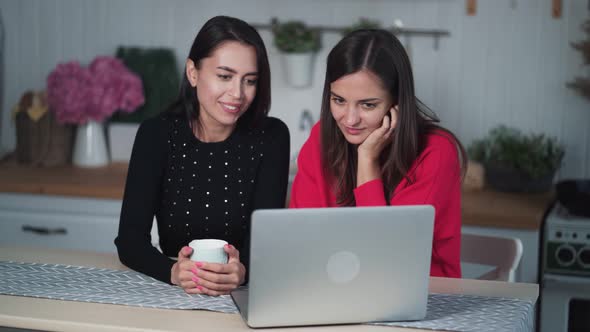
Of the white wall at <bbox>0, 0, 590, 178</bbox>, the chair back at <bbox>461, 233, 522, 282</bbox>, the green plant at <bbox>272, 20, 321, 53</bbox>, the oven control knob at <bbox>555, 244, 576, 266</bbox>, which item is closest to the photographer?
the chair back at <bbox>461, 233, 522, 282</bbox>

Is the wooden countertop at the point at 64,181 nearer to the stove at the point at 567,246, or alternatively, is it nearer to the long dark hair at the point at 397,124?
the long dark hair at the point at 397,124

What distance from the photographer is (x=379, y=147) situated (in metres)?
2.04

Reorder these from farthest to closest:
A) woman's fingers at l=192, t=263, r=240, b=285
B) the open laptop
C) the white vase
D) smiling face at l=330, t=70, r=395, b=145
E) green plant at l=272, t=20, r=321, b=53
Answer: the white vase
green plant at l=272, t=20, r=321, b=53
smiling face at l=330, t=70, r=395, b=145
woman's fingers at l=192, t=263, r=240, b=285
the open laptop

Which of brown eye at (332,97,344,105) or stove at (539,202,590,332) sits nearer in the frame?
brown eye at (332,97,344,105)

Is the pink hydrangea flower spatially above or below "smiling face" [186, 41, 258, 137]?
below

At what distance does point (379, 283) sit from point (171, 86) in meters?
2.28

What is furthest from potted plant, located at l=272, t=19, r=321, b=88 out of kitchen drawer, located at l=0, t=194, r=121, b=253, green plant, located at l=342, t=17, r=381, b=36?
kitchen drawer, located at l=0, t=194, r=121, b=253

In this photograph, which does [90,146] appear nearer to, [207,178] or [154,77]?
[154,77]

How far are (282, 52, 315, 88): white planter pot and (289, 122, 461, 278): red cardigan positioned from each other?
4.14 ft

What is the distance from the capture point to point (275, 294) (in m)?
1.43

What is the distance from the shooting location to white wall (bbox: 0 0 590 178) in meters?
3.27

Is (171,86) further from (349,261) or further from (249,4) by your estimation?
(349,261)

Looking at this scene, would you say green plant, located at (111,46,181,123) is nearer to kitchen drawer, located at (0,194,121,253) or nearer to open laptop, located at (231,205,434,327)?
kitchen drawer, located at (0,194,121,253)

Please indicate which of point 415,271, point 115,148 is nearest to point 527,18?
point 115,148
